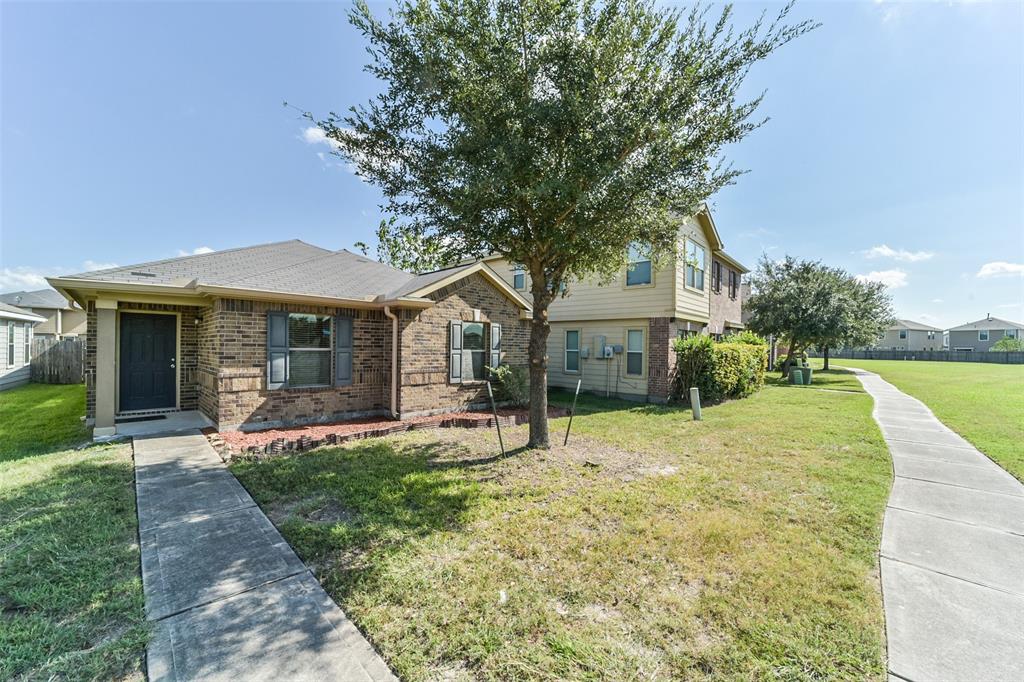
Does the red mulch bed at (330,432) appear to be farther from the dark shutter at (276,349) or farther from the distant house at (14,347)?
the distant house at (14,347)

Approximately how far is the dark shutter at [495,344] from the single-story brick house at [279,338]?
3cm

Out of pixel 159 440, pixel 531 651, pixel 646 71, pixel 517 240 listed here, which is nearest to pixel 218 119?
pixel 159 440

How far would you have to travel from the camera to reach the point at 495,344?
11.4 m

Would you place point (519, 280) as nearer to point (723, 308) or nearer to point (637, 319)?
point (637, 319)

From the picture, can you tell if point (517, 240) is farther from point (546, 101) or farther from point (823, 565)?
point (823, 565)

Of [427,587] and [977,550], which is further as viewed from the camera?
[977,550]

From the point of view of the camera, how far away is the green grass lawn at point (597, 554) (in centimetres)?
249

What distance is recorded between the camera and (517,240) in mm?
6586

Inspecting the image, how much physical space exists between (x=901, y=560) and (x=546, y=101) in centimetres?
633

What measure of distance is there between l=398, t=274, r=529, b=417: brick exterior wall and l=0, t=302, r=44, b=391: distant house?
16.0 m

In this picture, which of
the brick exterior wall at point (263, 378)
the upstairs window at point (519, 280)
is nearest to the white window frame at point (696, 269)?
the upstairs window at point (519, 280)

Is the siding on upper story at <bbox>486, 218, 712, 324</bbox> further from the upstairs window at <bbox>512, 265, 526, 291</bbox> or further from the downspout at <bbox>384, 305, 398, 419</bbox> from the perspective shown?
the downspout at <bbox>384, 305, 398, 419</bbox>

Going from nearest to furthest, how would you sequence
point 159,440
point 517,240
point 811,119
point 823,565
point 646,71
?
point 823,565, point 646,71, point 517,240, point 159,440, point 811,119

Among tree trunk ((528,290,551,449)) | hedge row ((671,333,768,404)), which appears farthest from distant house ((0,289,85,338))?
hedge row ((671,333,768,404))
